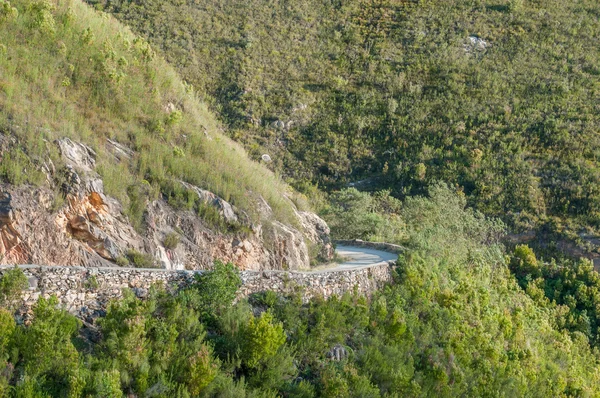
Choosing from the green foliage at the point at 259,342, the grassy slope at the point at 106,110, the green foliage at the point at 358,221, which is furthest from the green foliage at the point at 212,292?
the green foliage at the point at 358,221

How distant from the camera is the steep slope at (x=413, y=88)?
38.8m

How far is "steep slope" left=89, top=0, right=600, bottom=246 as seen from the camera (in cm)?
3881

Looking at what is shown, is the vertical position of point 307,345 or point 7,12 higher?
point 7,12

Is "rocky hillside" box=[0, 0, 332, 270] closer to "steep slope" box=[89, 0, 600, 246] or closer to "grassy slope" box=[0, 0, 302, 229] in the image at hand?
"grassy slope" box=[0, 0, 302, 229]

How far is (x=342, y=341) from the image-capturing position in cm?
1449

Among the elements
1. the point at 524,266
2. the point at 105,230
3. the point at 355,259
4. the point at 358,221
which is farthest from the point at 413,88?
the point at 105,230

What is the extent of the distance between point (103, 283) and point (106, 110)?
620cm

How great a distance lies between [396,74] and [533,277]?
2307 cm

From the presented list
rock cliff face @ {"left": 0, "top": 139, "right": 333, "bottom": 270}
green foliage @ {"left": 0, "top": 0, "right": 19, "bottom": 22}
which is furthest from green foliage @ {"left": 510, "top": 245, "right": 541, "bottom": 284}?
green foliage @ {"left": 0, "top": 0, "right": 19, "bottom": 22}

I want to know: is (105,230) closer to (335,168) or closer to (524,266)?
(524,266)

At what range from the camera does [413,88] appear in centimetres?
4647

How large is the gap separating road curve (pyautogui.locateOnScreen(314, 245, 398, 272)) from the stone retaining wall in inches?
92.7

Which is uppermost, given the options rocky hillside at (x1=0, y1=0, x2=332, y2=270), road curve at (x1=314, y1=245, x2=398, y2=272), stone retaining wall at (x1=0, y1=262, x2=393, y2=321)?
rocky hillside at (x1=0, y1=0, x2=332, y2=270)

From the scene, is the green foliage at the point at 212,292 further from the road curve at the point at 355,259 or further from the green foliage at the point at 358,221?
the green foliage at the point at 358,221
